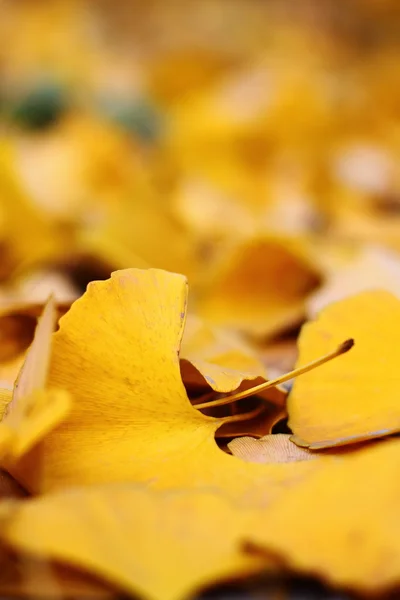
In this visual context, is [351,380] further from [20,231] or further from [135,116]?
[135,116]

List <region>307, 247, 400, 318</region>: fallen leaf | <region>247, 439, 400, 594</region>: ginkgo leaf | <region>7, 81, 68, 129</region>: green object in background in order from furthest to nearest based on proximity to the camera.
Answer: <region>7, 81, 68, 129</region>: green object in background
<region>307, 247, 400, 318</region>: fallen leaf
<region>247, 439, 400, 594</region>: ginkgo leaf

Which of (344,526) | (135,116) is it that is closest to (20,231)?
(344,526)

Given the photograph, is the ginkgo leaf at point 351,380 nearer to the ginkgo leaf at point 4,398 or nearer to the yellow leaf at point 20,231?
the ginkgo leaf at point 4,398

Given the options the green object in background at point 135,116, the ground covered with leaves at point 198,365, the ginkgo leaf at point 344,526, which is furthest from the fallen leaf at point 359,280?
the green object in background at point 135,116

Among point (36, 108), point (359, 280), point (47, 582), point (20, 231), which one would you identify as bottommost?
point (47, 582)

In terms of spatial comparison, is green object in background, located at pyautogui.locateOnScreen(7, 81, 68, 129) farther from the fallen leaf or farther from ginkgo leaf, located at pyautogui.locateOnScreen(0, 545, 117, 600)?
ginkgo leaf, located at pyautogui.locateOnScreen(0, 545, 117, 600)

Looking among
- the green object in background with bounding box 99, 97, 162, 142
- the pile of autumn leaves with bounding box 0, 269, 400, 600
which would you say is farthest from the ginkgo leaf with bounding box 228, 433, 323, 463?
the green object in background with bounding box 99, 97, 162, 142
